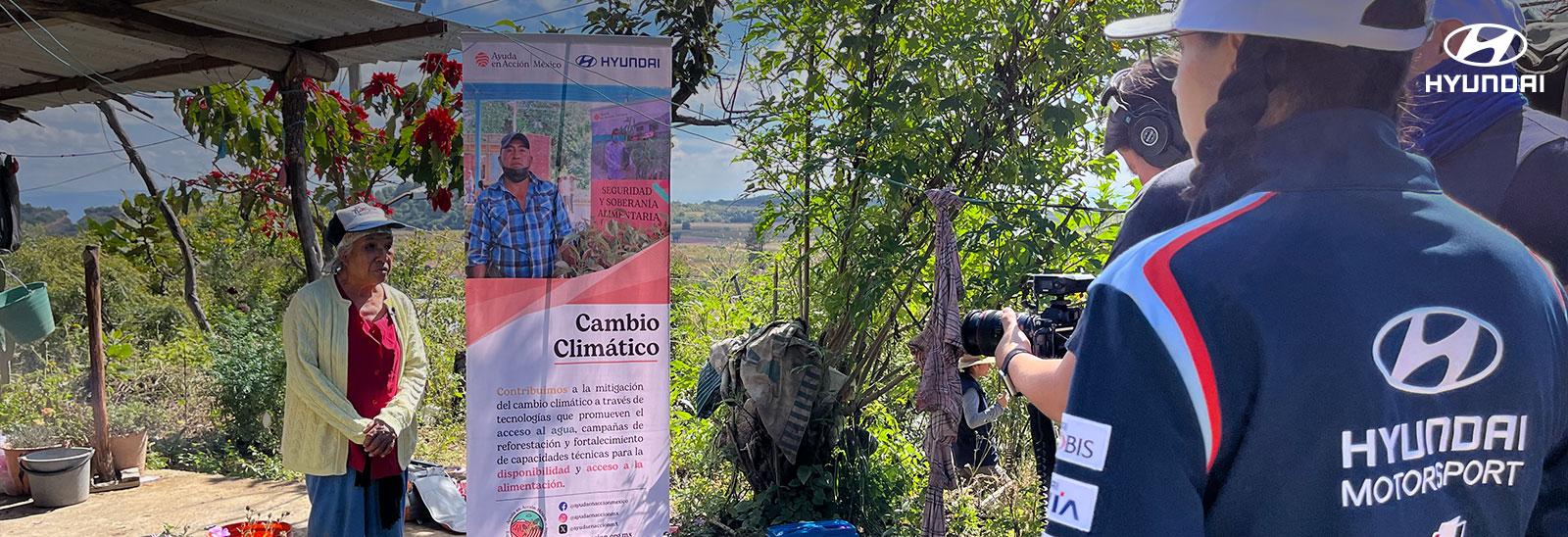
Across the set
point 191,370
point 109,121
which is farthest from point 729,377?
point 109,121

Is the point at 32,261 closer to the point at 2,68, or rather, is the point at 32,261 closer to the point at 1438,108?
the point at 2,68

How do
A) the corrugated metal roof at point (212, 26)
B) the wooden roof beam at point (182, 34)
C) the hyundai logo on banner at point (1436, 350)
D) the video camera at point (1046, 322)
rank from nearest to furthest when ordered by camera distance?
the hyundai logo on banner at point (1436, 350), the video camera at point (1046, 322), the wooden roof beam at point (182, 34), the corrugated metal roof at point (212, 26)

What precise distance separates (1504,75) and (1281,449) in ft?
4.49

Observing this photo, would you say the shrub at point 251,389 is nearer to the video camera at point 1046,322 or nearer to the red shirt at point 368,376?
the red shirt at point 368,376

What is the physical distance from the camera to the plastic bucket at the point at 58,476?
5520 mm

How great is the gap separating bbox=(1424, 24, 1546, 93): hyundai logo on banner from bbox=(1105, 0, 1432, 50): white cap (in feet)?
1.96

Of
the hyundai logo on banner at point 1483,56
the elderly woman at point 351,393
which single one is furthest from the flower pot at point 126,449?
the hyundai logo on banner at point 1483,56

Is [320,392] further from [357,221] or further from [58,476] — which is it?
[58,476]

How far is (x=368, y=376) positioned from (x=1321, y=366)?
3156 millimetres

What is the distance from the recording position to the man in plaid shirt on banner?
3289 millimetres

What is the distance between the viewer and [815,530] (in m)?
3.74

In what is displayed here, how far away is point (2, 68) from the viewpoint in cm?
511

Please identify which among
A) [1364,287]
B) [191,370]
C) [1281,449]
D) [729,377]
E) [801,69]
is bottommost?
[191,370]

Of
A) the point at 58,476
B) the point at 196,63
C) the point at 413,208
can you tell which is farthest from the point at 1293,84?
the point at 58,476
